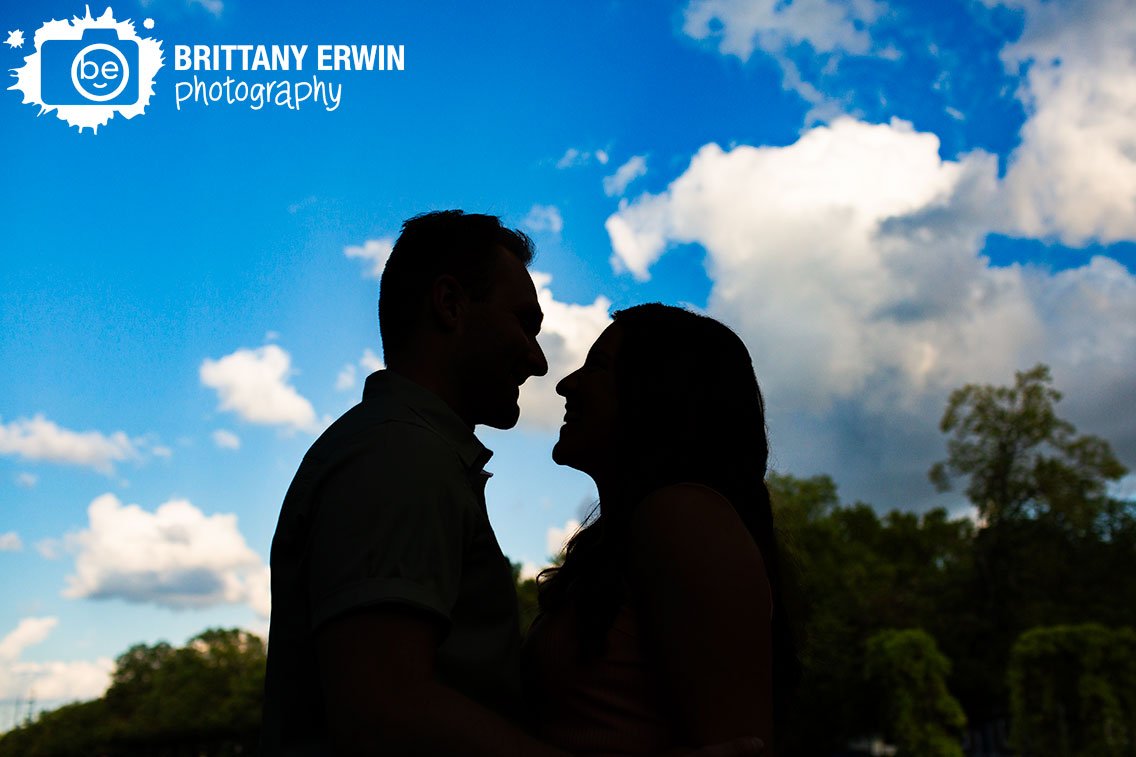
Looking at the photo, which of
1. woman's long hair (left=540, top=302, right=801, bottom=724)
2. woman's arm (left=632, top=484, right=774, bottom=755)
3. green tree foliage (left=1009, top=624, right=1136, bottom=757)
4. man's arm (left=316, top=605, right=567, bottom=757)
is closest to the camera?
man's arm (left=316, top=605, right=567, bottom=757)

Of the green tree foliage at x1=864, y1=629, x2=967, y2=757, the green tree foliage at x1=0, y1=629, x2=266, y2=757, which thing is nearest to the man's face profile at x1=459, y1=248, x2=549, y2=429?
the green tree foliage at x1=864, y1=629, x2=967, y2=757

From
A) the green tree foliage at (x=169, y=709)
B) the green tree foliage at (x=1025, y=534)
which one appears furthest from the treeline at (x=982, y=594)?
the green tree foliage at (x=169, y=709)

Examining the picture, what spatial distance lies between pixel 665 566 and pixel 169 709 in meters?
65.2

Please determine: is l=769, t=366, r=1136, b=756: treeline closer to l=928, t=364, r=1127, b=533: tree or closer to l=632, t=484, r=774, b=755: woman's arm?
l=928, t=364, r=1127, b=533: tree

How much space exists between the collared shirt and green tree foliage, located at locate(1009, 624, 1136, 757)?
28.0 metres

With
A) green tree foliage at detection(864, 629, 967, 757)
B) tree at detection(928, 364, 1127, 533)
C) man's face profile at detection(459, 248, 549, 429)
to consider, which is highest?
tree at detection(928, 364, 1127, 533)

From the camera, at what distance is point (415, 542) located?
79.2 inches

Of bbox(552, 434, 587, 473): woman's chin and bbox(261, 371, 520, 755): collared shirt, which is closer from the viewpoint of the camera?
bbox(261, 371, 520, 755): collared shirt

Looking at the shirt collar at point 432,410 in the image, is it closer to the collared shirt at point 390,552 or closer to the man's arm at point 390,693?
the collared shirt at point 390,552

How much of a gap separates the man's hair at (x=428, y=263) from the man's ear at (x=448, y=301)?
0.02m

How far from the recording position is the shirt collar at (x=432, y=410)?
2479mm

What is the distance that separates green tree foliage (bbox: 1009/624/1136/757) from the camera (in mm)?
25734

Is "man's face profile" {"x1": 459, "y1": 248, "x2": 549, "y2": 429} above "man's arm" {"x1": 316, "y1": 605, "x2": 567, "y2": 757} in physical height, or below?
above

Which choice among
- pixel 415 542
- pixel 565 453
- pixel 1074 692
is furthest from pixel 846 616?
pixel 415 542
